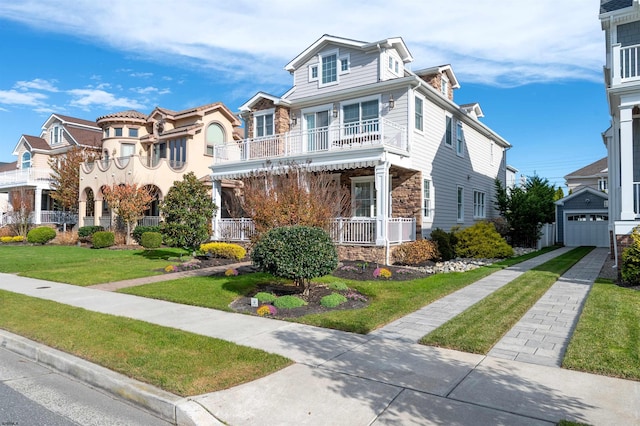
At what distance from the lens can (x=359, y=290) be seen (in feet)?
32.3

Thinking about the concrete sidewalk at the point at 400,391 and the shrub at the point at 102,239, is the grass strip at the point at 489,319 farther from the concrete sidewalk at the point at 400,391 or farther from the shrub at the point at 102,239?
the shrub at the point at 102,239

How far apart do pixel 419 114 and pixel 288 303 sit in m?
11.7

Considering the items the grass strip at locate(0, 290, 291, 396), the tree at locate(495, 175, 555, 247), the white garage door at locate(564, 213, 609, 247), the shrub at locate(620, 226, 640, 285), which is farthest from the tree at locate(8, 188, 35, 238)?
the white garage door at locate(564, 213, 609, 247)

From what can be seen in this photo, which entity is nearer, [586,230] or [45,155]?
[586,230]

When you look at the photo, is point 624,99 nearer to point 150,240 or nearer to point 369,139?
point 369,139

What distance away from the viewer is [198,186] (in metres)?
15.7

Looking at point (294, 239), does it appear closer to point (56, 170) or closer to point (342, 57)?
point (342, 57)

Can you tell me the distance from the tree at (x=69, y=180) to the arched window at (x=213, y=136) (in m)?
9.68

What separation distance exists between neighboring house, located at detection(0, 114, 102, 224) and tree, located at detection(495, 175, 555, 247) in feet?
96.8

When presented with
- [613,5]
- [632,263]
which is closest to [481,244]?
[632,263]

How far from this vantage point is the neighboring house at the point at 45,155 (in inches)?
1224

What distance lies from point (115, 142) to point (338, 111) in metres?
19.8

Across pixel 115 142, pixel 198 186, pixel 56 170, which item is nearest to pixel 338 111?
pixel 198 186

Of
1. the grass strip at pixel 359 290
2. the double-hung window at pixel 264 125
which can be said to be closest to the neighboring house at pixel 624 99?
the grass strip at pixel 359 290
